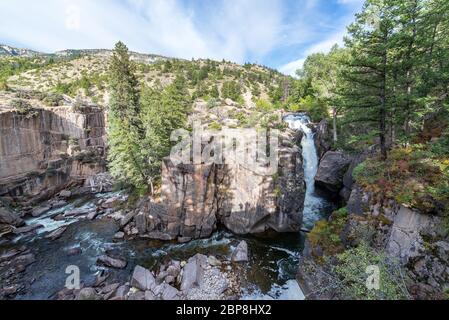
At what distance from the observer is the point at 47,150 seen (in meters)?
31.2

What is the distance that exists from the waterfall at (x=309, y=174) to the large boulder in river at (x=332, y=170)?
133 cm

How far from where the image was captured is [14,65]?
2606 inches

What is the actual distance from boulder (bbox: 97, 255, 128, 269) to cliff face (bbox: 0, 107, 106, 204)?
18662 millimetres

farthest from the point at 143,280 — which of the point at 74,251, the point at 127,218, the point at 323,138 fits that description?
the point at 323,138

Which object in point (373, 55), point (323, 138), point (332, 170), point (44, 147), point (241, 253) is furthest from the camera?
point (44, 147)

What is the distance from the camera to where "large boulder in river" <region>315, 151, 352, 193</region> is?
23.4m

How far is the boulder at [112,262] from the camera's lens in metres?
16.2

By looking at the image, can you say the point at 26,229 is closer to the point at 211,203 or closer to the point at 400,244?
the point at 211,203

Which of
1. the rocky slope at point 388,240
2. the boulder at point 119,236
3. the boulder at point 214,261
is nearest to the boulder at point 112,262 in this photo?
the boulder at point 119,236

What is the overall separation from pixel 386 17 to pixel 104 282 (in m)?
24.1

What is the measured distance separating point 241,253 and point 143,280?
7.37m

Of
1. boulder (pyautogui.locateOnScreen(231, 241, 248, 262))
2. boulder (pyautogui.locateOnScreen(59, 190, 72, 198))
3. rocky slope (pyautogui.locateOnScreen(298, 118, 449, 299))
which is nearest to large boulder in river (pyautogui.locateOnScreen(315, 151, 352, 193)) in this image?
rocky slope (pyautogui.locateOnScreen(298, 118, 449, 299))

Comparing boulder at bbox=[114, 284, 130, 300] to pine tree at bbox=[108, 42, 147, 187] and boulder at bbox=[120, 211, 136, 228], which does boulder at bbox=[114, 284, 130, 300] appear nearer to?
boulder at bbox=[120, 211, 136, 228]
